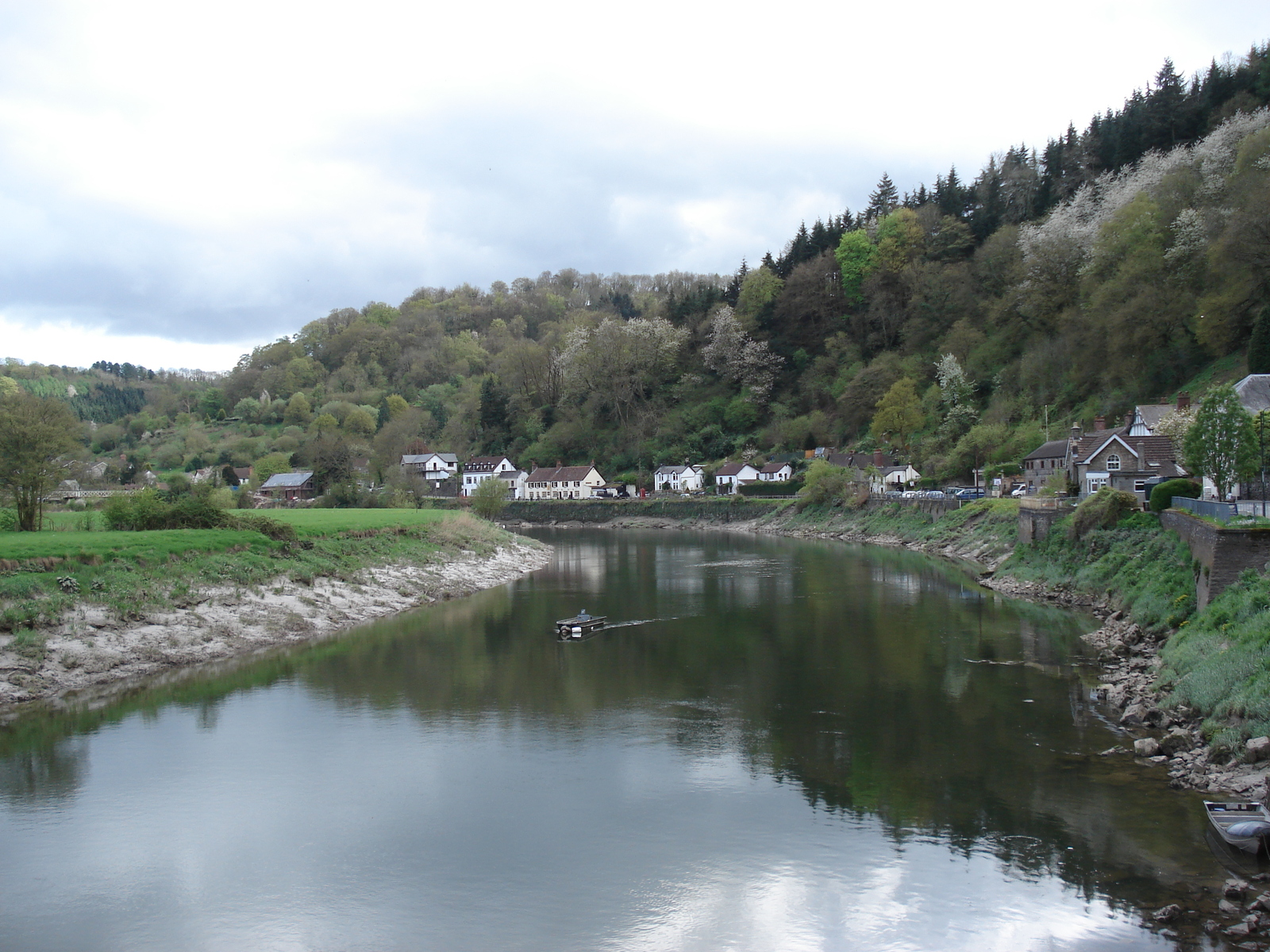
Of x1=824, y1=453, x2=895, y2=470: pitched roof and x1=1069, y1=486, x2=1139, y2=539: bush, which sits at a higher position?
x1=824, y1=453, x2=895, y2=470: pitched roof

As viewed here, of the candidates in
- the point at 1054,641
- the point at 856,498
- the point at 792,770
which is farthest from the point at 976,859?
the point at 856,498

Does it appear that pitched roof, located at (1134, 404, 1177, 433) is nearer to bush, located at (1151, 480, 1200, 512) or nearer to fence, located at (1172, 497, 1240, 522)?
bush, located at (1151, 480, 1200, 512)

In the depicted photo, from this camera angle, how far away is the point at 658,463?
9281 cm

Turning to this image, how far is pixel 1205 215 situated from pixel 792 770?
179 feet

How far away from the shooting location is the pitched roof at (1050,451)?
4972 cm

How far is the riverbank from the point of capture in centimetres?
2019

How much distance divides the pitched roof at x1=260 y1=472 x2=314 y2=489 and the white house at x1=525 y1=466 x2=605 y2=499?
23850 millimetres

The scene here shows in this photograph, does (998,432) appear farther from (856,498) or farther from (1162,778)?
(1162,778)

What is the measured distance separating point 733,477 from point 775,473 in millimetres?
4267

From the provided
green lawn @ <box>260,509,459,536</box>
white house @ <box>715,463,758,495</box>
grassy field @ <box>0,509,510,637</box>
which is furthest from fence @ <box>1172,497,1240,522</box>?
white house @ <box>715,463,758,495</box>

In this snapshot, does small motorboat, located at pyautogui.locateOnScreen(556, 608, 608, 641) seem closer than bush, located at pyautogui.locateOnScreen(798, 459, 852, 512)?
Yes

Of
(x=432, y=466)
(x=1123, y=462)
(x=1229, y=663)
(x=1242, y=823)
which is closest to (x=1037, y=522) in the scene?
(x=1123, y=462)

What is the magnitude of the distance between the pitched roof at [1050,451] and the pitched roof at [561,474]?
4962 centimetres

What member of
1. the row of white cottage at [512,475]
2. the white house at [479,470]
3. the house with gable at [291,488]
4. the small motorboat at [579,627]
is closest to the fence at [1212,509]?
the small motorboat at [579,627]
